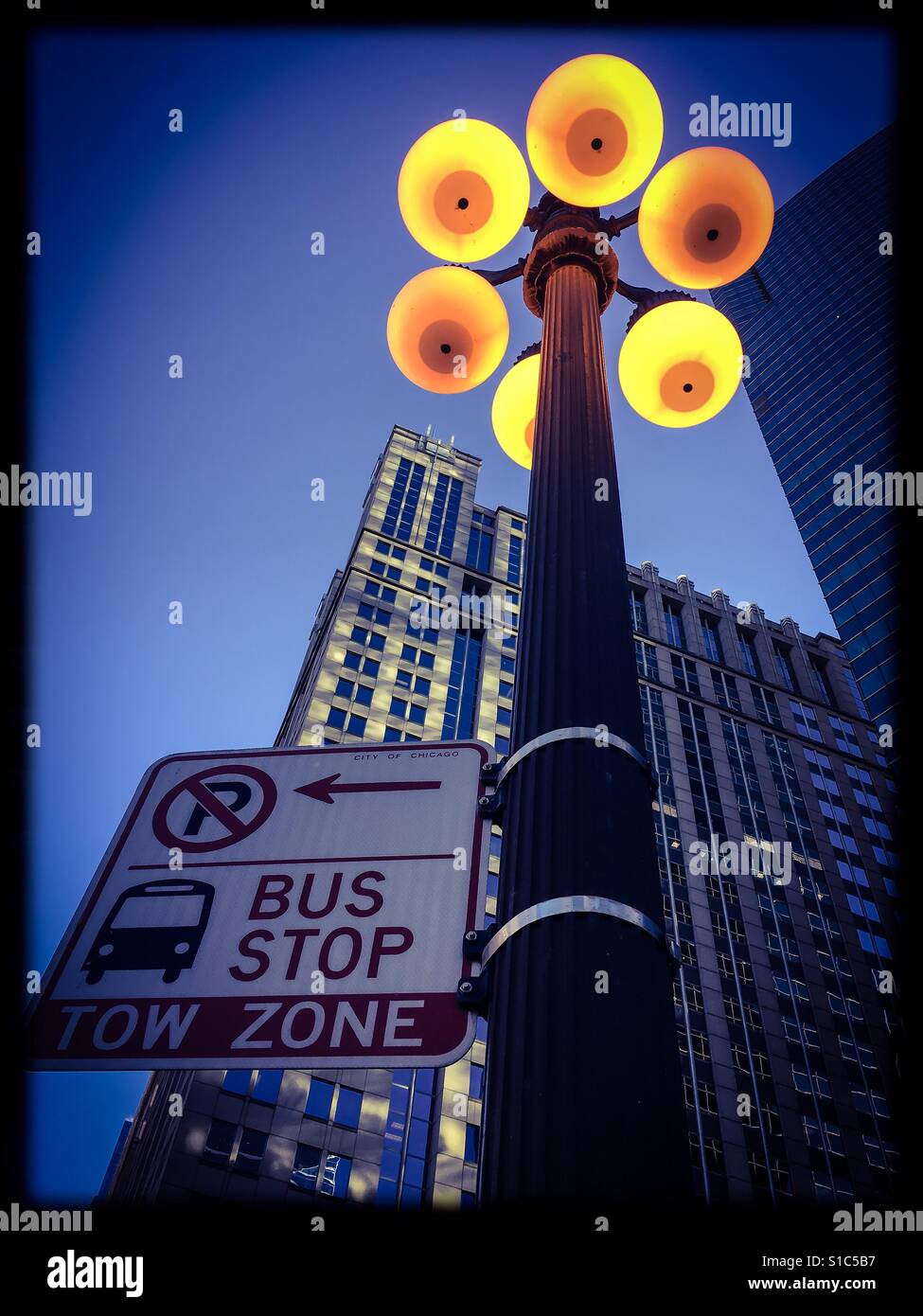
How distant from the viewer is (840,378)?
5325 cm

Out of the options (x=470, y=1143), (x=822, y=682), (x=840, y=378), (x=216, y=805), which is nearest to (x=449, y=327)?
(x=216, y=805)

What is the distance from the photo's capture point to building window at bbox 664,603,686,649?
86438mm

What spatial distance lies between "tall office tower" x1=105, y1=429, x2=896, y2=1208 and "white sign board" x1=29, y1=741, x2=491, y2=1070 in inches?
1224

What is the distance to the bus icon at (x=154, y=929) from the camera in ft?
10.8

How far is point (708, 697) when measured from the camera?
80.1 metres

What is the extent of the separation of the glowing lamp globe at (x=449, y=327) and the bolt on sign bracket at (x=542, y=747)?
12.0ft

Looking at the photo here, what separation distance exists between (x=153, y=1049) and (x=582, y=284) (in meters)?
4.84

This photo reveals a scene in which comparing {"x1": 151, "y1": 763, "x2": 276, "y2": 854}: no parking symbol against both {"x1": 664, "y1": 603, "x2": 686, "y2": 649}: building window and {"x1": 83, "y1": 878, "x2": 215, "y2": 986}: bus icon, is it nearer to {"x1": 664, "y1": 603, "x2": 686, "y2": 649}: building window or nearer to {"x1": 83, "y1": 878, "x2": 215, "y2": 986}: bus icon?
{"x1": 83, "y1": 878, "x2": 215, "y2": 986}: bus icon

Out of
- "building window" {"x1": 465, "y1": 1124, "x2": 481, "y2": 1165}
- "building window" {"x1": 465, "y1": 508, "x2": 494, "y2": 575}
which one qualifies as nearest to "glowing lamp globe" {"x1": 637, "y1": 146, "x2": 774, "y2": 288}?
"building window" {"x1": 465, "y1": 1124, "x2": 481, "y2": 1165}

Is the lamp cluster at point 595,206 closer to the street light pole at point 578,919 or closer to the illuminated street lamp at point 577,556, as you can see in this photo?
the illuminated street lamp at point 577,556

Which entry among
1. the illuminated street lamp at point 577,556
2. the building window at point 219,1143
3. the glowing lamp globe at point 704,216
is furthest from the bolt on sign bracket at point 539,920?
the building window at point 219,1143

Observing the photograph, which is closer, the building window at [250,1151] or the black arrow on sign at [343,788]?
the black arrow on sign at [343,788]

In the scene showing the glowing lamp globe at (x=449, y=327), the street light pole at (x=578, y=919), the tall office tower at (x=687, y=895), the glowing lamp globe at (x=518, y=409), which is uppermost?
the tall office tower at (x=687, y=895)

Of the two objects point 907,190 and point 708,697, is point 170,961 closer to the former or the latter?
point 907,190
